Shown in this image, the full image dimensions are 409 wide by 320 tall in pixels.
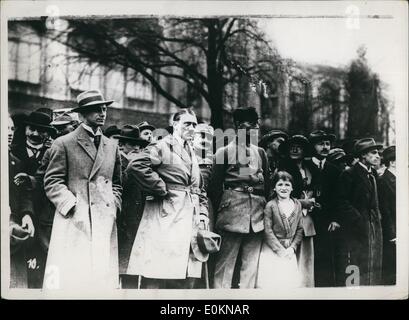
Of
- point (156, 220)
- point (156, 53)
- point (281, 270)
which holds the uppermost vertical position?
point (156, 53)

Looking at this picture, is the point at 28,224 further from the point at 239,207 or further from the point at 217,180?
the point at 239,207

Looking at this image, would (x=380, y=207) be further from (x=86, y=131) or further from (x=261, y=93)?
(x=86, y=131)

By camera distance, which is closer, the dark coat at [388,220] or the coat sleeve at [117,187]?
the coat sleeve at [117,187]

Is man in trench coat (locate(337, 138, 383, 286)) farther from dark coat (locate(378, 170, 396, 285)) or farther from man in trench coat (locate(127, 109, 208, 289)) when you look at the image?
man in trench coat (locate(127, 109, 208, 289))

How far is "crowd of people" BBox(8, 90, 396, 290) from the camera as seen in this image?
5.73m

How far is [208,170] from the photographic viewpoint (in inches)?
230

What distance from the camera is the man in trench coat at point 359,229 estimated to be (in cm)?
588

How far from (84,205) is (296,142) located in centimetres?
215

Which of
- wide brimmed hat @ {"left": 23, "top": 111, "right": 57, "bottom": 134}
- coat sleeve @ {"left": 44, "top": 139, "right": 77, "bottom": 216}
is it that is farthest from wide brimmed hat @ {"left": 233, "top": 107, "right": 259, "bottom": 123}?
wide brimmed hat @ {"left": 23, "top": 111, "right": 57, "bottom": 134}

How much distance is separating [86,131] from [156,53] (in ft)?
3.37

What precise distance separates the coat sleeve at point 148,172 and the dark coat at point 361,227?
1774 mm

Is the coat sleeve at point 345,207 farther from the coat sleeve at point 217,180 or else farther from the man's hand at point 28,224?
the man's hand at point 28,224

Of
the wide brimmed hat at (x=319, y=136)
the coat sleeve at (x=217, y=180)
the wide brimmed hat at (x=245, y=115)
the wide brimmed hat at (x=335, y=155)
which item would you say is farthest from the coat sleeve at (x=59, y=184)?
the wide brimmed hat at (x=335, y=155)
